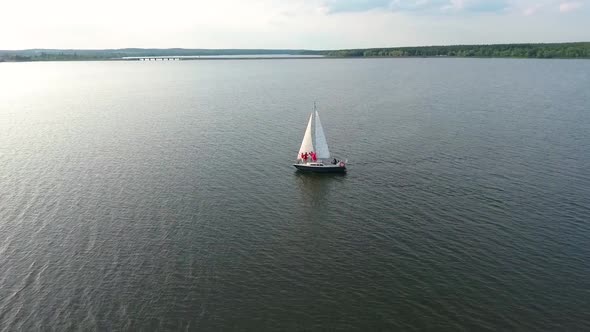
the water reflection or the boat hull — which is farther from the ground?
the boat hull

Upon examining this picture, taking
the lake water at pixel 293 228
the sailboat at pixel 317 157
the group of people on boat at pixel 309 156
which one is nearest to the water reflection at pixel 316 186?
the lake water at pixel 293 228

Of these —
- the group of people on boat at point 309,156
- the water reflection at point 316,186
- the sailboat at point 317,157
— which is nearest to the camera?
the water reflection at point 316,186

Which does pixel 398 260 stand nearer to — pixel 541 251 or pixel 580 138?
pixel 541 251

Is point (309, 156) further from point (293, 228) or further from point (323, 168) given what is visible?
point (293, 228)

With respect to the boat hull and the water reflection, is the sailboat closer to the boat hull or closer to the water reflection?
the boat hull

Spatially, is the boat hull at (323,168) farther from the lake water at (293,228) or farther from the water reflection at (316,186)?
the lake water at (293,228)

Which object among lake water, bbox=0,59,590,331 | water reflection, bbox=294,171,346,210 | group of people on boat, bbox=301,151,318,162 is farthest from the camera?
group of people on boat, bbox=301,151,318,162

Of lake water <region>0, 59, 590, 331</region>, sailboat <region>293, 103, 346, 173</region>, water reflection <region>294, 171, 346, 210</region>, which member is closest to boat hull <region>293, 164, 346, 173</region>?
sailboat <region>293, 103, 346, 173</region>
